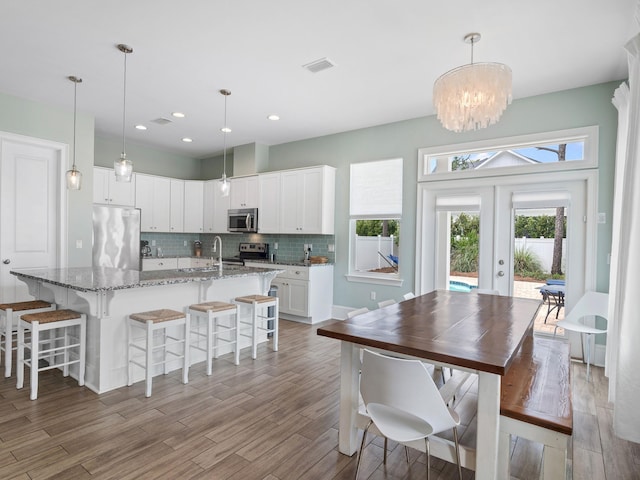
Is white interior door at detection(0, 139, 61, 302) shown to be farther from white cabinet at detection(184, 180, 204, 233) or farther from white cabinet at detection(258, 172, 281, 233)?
white cabinet at detection(258, 172, 281, 233)

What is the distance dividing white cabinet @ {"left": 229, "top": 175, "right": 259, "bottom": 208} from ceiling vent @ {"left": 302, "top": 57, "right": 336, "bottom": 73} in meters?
2.93

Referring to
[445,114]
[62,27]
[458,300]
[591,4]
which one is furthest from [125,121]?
[591,4]

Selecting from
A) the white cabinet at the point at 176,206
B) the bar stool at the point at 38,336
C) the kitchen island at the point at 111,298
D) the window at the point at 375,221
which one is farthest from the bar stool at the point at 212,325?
the white cabinet at the point at 176,206

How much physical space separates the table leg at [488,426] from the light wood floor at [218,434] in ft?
1.44

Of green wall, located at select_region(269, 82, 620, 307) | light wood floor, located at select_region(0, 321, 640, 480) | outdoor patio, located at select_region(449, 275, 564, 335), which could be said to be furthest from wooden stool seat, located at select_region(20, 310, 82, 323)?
outdoor patio, located at select_region(449, 275, 564, 335)

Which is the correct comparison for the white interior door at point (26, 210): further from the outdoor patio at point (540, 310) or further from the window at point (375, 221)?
the outdoor patio at point (540, 310)

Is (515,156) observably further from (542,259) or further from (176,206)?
(176,206)

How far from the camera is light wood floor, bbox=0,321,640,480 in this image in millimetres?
1971

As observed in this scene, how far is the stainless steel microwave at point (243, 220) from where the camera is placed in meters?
6.21

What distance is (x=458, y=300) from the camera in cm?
314

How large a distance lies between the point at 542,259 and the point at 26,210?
6.21 meters

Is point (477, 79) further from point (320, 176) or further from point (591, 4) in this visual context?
point (320, 176)

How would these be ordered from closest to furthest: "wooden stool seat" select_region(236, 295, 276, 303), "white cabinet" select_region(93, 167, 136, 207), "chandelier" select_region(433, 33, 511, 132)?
"chandelier" select_region(433, 33, 511, 132)
"wooden stool seat" select_region(236, 295, 276, 303)
"white cabinet" select_region(93, 167, 136, 207)

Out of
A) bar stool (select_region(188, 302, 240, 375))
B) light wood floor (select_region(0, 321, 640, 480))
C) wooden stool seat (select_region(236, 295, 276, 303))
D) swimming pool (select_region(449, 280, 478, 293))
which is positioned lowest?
light wood floor (select_region(0, 321, 640, 480))
